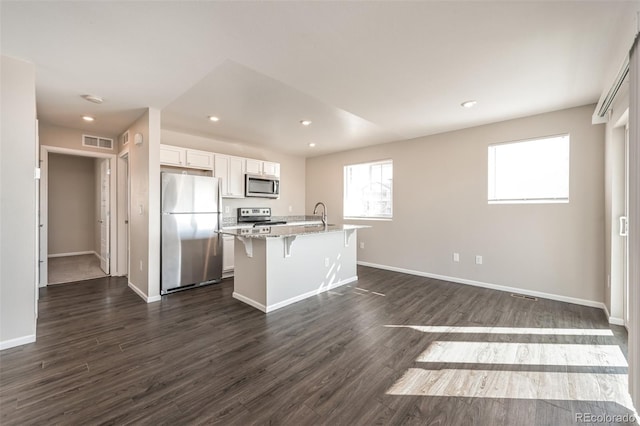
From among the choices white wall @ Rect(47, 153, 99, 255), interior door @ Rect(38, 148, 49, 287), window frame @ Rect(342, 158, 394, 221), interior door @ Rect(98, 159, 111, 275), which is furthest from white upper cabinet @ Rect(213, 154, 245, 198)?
white wall @ Rect(47, 153, 99, 255)

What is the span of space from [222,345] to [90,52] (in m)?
2.71

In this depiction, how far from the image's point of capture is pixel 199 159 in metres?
4.60

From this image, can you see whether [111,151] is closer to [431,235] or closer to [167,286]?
[167,286]

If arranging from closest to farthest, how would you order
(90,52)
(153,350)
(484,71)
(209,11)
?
1. (209,11)
2. (90,52)
3. (153,350)
4. (484,71)

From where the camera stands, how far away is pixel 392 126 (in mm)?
4191

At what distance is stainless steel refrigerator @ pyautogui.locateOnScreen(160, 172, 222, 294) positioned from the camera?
3781mm

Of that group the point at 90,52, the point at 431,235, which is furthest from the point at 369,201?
the point at 90,52

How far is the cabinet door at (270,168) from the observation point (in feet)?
18.5

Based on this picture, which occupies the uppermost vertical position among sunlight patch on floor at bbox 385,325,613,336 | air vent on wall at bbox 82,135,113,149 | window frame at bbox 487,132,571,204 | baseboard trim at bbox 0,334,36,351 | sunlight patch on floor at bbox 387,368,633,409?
air vent on wall at bbox 82,135,113,149

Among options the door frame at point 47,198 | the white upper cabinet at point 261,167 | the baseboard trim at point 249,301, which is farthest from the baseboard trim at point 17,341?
the white upper cabinet at point 261,167

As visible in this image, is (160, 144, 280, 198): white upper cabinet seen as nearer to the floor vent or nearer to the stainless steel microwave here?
the stainless steel microwave

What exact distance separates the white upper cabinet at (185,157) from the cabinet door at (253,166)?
2.53 ft

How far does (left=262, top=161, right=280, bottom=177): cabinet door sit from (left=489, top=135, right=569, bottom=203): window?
4.04 m

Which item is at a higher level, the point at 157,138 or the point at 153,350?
the point at 157,138
